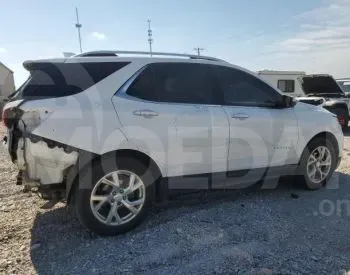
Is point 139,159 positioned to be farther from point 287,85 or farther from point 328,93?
point 287,85

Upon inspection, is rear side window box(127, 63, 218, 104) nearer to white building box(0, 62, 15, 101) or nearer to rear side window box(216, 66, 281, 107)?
rear side window box(216, 66, 281, 107)

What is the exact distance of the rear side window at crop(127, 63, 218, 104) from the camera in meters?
4.24

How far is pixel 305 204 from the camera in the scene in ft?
16.5

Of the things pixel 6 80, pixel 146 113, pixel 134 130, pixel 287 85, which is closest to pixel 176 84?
pixel 146 113

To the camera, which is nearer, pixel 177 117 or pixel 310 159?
pixel 177 117

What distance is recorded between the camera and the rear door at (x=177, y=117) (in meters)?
4.08

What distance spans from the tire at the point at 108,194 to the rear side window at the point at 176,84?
2.57ft

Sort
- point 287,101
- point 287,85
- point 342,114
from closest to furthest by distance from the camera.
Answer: point 287,101 < point 342,114 < point 287,85

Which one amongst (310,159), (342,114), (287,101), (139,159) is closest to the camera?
(139,159)

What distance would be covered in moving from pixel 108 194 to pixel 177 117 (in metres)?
1.12

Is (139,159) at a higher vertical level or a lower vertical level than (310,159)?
higher

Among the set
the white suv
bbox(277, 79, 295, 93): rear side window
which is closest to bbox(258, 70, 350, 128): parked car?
bbox(277, 79, 295, 93): rear side window

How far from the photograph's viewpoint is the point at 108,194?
13.1 feet

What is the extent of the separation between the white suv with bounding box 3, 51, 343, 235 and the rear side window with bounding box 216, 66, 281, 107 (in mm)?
14
